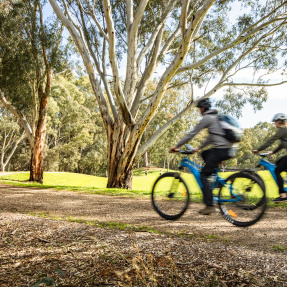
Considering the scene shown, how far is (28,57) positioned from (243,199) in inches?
544

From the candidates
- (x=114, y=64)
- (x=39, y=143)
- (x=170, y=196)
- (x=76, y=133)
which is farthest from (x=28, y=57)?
(x=76, y=133)

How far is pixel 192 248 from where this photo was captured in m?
3.15

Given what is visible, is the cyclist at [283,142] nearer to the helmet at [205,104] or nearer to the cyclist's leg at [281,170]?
the cyclist's leg at [281,170]

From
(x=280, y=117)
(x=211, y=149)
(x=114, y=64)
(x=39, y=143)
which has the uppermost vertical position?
(x=114, y=64)

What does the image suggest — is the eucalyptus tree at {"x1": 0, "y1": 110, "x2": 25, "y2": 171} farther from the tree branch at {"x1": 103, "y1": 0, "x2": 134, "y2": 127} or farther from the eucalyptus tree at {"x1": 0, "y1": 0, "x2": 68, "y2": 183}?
the tree branch at {"x1": 103, "y1": 0, "x2": 134, "y2": 127}

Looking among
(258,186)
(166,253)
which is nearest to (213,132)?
(258,186)

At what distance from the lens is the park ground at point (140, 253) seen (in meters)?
2.48

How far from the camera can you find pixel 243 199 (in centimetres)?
367

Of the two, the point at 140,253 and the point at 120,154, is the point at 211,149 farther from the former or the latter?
the point at 120,154

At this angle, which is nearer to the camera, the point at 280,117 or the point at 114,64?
the point at 280,117

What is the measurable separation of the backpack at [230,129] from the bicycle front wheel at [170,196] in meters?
1.02

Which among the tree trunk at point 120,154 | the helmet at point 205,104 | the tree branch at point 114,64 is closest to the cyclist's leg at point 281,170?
the helmet at point 205,104

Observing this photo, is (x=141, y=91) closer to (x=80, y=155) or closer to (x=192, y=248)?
(x=192, y=248)

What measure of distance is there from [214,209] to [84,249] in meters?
1.73
